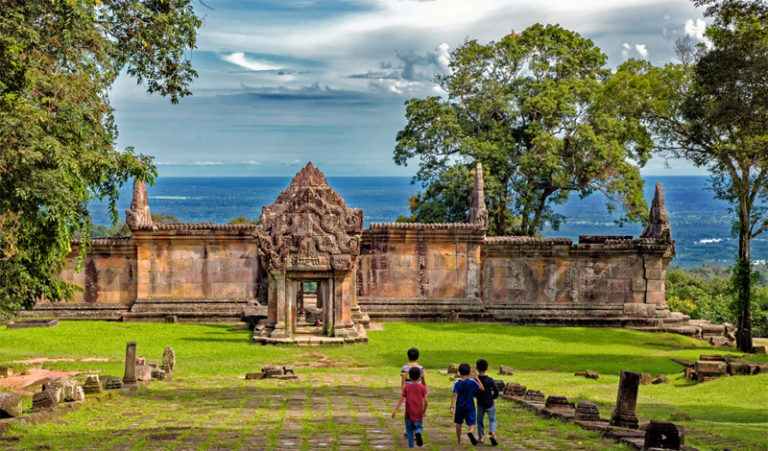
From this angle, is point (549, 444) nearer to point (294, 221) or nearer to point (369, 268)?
point (294, 221)

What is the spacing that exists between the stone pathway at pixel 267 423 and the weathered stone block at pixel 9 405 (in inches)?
22.2

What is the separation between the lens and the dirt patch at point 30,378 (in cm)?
1933

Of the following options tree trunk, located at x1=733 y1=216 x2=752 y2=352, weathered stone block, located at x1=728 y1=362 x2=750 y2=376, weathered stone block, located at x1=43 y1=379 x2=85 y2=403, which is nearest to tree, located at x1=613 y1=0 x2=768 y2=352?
tree trunk, located at x1=733 y1=216 x2=752 y2=352

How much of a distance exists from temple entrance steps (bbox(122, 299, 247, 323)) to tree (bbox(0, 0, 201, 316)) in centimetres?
1271

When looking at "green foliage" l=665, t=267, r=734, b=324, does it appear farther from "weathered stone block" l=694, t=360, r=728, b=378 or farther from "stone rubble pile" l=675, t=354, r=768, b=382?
"weathered stone block" l=694, t=360, r=728, b=378

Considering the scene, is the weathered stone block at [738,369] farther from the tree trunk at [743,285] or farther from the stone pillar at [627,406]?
the tree trunk at [743,285]

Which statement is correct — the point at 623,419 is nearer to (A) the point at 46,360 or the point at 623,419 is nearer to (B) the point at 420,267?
(A) the point at 46,360

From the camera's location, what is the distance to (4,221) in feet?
61.9

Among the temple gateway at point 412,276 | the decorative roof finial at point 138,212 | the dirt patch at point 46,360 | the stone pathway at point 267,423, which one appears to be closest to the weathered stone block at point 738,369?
the stone pathway at point 267,423

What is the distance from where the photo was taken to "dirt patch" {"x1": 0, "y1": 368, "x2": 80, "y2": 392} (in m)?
19.3

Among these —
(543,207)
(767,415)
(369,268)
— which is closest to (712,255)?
(543,207)

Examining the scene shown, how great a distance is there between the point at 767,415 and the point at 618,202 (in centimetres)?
2474

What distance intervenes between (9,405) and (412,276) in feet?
69.3

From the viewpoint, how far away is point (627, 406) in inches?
531
